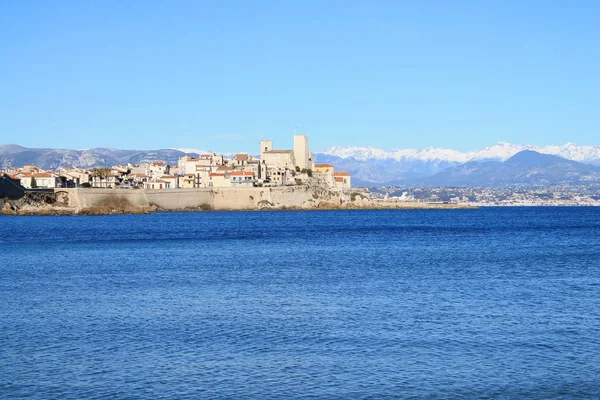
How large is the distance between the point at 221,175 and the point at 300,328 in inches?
2985

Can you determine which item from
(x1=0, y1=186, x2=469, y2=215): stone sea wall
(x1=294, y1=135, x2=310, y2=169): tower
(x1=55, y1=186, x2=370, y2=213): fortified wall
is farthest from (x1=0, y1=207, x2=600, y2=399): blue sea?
(x1=294, y1=135, x2=310, y2=169): tower

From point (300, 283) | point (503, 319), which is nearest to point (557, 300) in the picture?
point (503, 319)

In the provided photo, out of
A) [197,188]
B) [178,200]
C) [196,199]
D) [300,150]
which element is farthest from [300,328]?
[300,150]

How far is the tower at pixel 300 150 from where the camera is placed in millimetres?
99688

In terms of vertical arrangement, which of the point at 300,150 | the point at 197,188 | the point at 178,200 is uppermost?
the point at 300,150

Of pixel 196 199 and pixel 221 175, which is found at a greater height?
pixel 221 175

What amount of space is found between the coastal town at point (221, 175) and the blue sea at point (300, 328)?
58349 mm

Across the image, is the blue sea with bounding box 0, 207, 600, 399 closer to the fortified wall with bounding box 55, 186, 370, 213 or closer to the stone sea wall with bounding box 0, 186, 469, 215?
the stone sea wall with bounding box 0, 186, 469, 215

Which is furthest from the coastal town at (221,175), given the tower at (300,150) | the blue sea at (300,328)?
the blue sea at (300,328)

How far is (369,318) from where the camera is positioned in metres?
17.7

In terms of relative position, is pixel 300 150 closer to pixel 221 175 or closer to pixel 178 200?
pixel 221 175

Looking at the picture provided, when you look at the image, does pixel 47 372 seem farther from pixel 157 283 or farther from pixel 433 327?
pixel 157 283

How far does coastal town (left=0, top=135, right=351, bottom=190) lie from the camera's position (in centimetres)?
9050

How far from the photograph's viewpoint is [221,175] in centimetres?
9188
